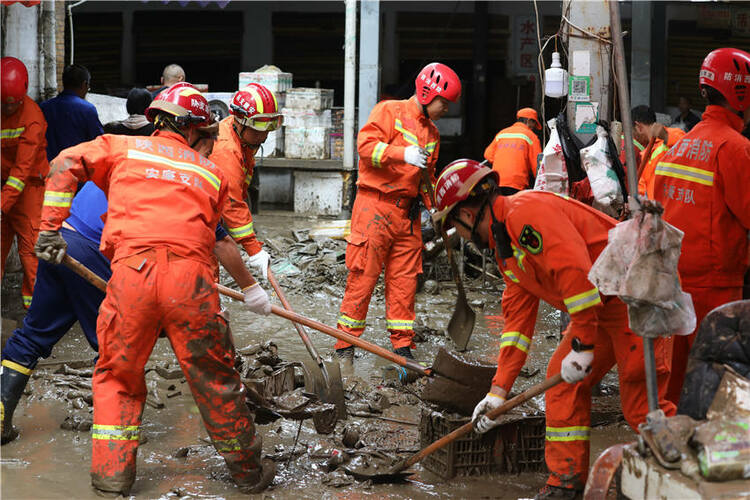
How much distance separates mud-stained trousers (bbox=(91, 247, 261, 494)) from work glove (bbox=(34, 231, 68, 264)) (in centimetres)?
41

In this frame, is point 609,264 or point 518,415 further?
point 518,415

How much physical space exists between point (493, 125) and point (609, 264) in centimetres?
1504

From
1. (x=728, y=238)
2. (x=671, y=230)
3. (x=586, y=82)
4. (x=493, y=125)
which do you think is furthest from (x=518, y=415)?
(x=493, y=125)

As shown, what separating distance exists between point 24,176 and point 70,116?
4.26 feet

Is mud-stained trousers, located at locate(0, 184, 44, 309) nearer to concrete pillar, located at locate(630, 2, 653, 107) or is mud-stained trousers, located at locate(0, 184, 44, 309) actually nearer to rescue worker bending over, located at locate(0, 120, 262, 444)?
rescue worker bending over, located at locate(0, 120, 262, 444)

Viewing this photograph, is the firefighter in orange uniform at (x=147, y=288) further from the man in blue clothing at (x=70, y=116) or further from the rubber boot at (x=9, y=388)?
the man in blue clothing at (x=70, y=116)

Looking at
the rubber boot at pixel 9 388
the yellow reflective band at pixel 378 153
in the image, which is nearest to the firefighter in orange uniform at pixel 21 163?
the rubber boot at pixel 9 388

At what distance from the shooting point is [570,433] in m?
4.39

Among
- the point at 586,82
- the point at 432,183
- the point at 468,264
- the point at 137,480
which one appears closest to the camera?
the point at 137,480

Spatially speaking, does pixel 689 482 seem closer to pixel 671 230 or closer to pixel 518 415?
pixel 671 230

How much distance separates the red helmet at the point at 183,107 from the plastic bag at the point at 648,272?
7.65 ft

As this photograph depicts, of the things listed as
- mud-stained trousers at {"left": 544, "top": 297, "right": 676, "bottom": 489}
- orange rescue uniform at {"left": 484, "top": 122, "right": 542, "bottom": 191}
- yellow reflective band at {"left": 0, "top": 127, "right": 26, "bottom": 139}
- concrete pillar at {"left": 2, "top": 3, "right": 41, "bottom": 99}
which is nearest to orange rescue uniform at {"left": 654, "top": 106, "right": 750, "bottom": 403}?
mud-stained trousers at {"left": 544, "top": 297, "right": 676, "bottom": 489}

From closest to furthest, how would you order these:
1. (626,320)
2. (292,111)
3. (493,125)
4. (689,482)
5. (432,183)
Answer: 1. (689,482)
2. (626,320)
3. (432,183)
4. (292,111)
5. (493,125)

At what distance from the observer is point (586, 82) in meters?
6.32
